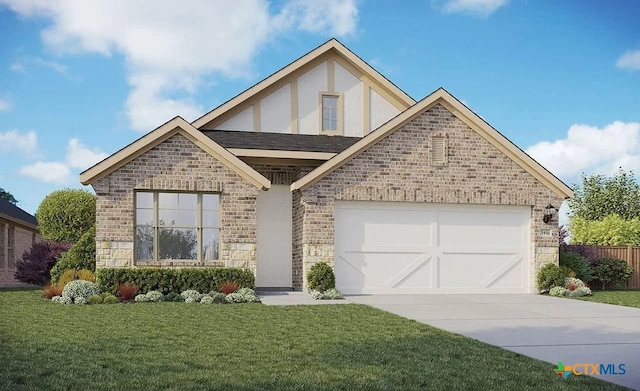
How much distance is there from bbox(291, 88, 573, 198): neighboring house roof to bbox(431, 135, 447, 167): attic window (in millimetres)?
896

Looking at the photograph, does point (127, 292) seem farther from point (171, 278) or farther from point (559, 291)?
point (559, 291)

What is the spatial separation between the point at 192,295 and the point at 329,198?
4.95 meters

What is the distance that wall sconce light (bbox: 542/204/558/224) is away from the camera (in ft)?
69.8

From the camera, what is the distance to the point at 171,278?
18.0 m

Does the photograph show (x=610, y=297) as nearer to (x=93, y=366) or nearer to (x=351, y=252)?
(x=351, y=252)

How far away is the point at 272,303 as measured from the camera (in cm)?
1683

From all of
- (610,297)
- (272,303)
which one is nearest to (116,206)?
(272,303)

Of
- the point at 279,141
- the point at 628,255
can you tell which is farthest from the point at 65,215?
the point at 628,255

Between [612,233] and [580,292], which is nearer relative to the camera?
[580,292]

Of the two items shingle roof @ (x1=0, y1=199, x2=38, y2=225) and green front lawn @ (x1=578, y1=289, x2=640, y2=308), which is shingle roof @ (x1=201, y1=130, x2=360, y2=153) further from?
shingle roof @ (x1=0, y1=199, x2=38, y2=225)

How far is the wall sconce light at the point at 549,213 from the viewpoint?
69.8ft

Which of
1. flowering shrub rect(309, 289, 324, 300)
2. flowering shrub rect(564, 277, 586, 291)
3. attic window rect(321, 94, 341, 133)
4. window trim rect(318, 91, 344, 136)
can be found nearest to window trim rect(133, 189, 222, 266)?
flowering shrub rect(309, 289, 324, 300)

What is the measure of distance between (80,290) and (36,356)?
26.4ft

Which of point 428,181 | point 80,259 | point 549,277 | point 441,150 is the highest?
point 441,150
